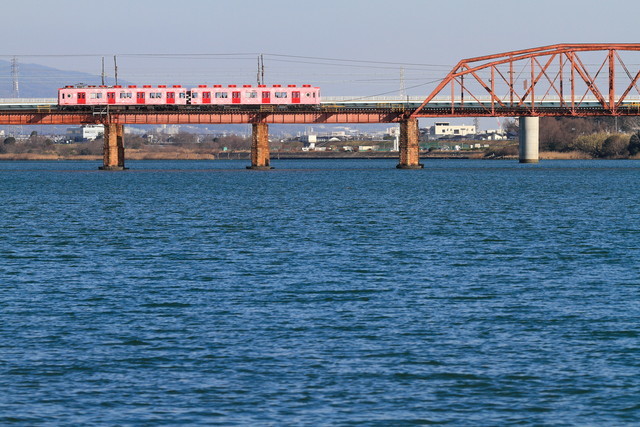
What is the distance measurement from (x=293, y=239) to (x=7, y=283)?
2143 cm

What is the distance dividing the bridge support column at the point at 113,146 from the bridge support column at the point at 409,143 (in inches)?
1838

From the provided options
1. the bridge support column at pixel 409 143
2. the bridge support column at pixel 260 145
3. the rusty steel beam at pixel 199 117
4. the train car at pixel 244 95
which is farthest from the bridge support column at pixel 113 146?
the bridge support column at pixel 409 143

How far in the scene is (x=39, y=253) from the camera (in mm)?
51344

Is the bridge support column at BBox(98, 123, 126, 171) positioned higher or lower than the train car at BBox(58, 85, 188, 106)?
lower

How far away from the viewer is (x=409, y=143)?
18550 centimetres

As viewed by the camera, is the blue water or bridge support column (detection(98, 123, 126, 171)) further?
bridge support column (detection(98, 123, 126, 171))

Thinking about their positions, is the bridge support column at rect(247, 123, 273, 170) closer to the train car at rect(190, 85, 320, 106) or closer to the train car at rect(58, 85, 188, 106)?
the train car at rect(190, 85, 320, 106)

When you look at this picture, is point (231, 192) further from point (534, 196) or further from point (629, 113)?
point (629, 113)

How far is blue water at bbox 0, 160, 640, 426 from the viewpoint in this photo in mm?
22156

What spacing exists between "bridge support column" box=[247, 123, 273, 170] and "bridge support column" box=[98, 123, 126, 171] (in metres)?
22.0

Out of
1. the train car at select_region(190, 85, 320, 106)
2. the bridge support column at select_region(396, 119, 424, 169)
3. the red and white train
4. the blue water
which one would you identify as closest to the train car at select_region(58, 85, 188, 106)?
the red and white train

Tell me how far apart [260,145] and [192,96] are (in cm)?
1758

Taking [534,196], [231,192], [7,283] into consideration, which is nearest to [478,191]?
[534,196]

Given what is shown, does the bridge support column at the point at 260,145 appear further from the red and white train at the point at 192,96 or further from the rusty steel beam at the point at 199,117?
the red and white train at the point at 192,96
